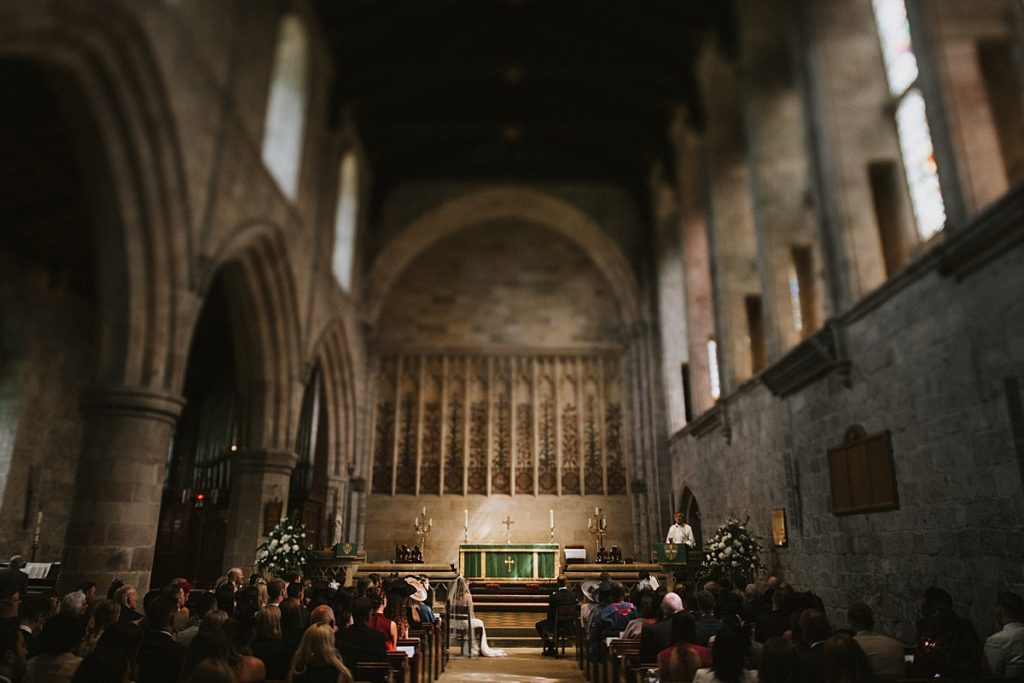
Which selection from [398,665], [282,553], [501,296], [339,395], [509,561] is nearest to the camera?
[398,665]

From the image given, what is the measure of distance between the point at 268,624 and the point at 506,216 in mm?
16293

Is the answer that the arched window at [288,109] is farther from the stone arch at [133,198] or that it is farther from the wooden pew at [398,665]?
the wooden pew at [398,665]

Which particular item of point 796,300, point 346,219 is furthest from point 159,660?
point 346,219

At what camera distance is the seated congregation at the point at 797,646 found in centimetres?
308

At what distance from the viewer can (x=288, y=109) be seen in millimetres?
12906

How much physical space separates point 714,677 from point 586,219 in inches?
649

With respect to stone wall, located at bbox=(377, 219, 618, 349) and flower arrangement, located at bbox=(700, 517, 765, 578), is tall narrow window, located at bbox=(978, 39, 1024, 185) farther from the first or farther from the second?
stone wall, located at bbox=(377, 219, 618, 349)

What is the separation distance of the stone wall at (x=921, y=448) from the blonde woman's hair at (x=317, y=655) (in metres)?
4.56

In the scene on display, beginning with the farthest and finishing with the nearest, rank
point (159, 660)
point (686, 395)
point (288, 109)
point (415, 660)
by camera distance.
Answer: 1. point (686, 395)
2. point (288, 109)
3. point (415, 660)
4. point (159, 660)

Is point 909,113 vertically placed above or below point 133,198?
above

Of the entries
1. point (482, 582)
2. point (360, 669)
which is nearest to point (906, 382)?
point (360, 669)

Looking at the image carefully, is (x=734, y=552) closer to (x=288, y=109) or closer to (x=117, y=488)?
(x=117, y=488)

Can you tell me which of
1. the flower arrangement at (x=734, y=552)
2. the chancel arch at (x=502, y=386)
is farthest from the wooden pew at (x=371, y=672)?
the chancel arch at (x=502, y=386)

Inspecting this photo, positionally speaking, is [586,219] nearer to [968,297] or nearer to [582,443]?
[582,443]
